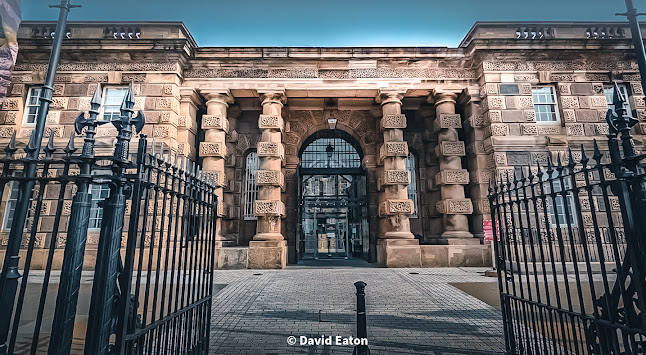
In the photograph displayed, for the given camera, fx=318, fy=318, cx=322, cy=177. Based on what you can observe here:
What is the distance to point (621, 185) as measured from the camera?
2.59m

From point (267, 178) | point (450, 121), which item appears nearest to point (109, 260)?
point (267, 178)

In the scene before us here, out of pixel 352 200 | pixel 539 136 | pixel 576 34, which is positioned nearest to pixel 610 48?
pixel 576 34

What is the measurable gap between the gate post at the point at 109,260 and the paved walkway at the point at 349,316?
2082 mm

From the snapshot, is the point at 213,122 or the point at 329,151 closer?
the point at 213,122

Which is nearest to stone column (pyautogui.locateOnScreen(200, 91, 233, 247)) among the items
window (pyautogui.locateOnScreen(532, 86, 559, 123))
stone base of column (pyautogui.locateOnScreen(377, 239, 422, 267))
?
stone base of column (pyautogui.locateOnScreen(377, 239, 422, 267))

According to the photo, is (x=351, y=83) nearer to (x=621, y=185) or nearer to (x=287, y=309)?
(x=287, y=309)

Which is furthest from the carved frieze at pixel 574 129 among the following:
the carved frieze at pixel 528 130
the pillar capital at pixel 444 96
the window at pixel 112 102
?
the window at pixel 112 102

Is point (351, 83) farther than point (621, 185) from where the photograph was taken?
Yes

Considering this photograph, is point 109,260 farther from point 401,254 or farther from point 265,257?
point 401,254

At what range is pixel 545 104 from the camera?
12.8 metres

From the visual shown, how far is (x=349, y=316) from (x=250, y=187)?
34.4 feet

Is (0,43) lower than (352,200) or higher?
higher

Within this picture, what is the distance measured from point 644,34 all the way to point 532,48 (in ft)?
18.9

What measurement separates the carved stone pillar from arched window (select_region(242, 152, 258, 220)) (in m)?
8.18
